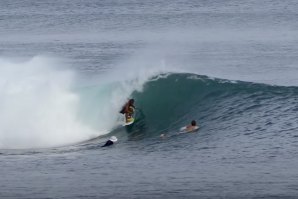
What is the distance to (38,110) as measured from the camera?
4053cm

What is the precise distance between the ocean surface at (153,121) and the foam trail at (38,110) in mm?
58

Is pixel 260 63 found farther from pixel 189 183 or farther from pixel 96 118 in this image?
pixel 189 183

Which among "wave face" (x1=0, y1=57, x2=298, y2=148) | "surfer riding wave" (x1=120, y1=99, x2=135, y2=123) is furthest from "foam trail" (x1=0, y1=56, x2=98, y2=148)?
"surfer riding wave" (x1=120, y1=99, x2=135, y2=123)

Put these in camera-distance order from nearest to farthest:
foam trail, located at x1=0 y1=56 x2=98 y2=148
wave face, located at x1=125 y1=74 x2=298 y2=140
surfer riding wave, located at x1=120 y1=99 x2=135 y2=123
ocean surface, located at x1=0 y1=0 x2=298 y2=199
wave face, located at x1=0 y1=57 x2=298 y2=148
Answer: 1. ocean surface, located at x1=0 y1=0 x2=298 y2=199
2. wave face, located at x1=125 y1=74 x2=298 y2=140
3. wave face, located at x1=0 y1=57 x2=298 y2=148
4. foam trail, located at x1=0 y1=56 x2=98 y2=148
5. surfer riding wave, located at x1=120 y1=99 x2=135 y2=123

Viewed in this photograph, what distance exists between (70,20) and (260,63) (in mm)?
41292

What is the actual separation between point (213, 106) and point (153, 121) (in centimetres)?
281

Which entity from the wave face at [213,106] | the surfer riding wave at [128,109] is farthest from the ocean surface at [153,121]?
the surfer riding wave at [128,109]

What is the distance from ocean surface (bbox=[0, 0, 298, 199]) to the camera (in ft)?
92.5

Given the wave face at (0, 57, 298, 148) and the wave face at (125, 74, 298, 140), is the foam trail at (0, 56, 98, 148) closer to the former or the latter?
the wave face at (0, 57, 298, 148)

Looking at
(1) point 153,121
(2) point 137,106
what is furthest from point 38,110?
(1) point 153,121

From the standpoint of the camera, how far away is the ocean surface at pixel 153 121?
2820cm

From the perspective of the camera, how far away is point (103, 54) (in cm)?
6862

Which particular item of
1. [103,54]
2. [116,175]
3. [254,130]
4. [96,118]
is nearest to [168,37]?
[103,54]

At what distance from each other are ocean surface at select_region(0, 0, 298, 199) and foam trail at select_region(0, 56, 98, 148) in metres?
0.06
